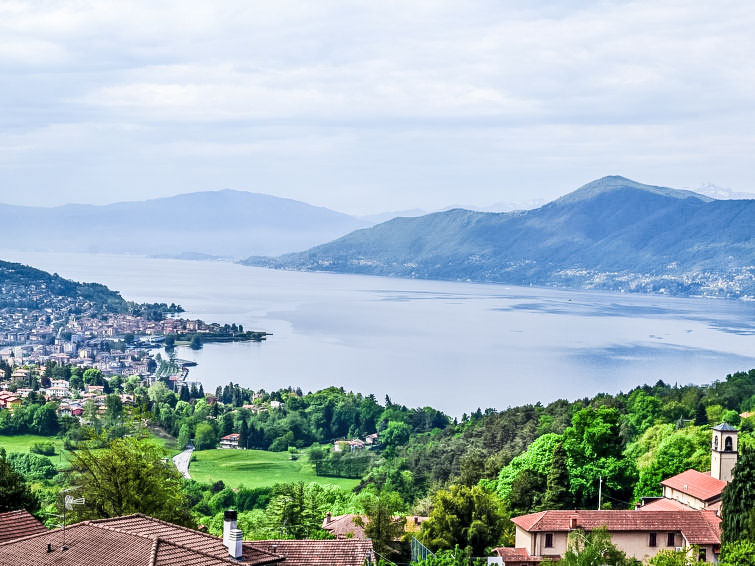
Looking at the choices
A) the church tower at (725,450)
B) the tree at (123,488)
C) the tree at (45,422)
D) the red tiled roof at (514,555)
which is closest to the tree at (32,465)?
the tree at (45,422)

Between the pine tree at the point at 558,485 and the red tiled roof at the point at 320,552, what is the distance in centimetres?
1046

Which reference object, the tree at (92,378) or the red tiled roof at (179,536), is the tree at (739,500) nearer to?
the red tiled roof at (179,536)

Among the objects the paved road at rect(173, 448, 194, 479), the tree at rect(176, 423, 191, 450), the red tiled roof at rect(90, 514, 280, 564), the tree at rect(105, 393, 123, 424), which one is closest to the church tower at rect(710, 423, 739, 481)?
the red tiled roof at rect(90, 514, 280, 564)

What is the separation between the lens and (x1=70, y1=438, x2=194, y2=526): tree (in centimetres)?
1605

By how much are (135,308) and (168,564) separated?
115011 millimetres

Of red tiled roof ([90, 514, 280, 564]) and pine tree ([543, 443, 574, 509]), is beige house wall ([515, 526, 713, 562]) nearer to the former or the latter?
pine tree ([543, 443, 574, 509])

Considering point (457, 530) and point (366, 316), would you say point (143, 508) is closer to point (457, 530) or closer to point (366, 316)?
point (457, 530)

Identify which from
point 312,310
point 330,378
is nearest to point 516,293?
point 312,310

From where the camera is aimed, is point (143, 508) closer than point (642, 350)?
Yes

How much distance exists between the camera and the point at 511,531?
19156 millimetres

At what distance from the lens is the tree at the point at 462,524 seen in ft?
59.1

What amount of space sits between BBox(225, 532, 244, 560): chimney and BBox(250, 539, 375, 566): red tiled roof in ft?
3.08

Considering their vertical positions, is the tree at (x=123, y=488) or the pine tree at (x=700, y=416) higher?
the tree at (x=123, y=488)

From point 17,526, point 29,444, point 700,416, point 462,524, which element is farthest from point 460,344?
point 17,526
